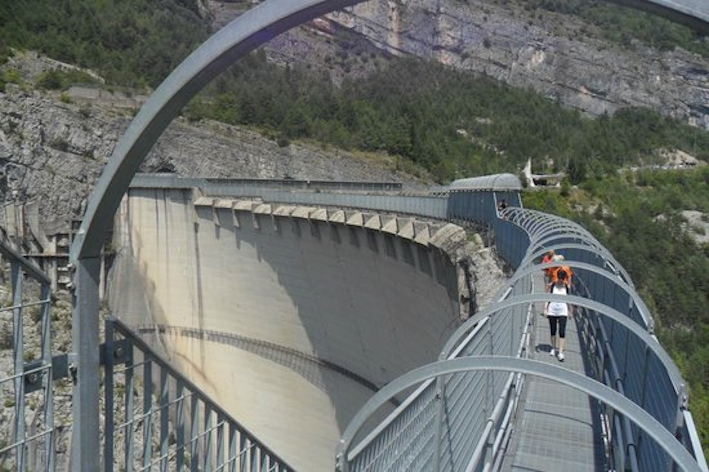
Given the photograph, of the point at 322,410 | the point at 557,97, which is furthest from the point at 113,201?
the point at 557,97

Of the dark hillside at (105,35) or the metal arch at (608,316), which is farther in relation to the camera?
the dark hillside at (105,35)

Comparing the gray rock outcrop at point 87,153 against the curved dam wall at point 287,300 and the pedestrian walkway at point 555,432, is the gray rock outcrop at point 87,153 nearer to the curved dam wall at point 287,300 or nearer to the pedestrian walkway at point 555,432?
the curved dam wall at point 287,300

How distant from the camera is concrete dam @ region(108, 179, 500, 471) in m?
17.5

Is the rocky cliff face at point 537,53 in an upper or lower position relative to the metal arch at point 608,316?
upper

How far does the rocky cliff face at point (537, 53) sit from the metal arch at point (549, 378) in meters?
82.3

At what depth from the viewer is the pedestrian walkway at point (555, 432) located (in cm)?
475

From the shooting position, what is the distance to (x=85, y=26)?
53469mm

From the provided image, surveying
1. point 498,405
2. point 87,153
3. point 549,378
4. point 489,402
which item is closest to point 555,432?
point 489,402

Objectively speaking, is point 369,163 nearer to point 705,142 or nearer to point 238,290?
point 238,290

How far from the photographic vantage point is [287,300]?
84.3 feet

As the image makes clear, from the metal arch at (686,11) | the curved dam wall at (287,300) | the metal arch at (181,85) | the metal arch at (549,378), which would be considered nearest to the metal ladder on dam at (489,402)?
the metal arch at (549,378)

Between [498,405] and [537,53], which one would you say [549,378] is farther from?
[537,53]

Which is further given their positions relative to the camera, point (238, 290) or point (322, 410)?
point (238, 290)

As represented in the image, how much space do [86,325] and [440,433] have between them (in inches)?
74.6
